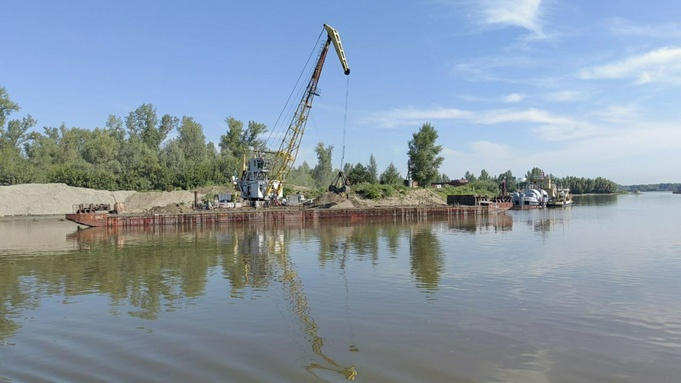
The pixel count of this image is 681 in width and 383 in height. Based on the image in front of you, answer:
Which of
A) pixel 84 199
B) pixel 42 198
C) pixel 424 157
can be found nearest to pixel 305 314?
pixel 42 198

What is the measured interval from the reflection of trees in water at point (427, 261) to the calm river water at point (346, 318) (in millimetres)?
191

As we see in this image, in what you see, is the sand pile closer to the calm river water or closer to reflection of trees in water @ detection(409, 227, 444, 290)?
the calm river water

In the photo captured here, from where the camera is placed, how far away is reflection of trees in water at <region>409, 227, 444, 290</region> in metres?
18.4

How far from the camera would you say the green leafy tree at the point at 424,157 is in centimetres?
11281

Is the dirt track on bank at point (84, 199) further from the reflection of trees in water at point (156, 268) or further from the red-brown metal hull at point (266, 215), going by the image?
the reflection of trees in water at point (156, 268)

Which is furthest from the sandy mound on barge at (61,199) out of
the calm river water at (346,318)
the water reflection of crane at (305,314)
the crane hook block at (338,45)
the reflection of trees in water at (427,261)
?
the calm river water at (346,318)

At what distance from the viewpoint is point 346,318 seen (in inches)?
512

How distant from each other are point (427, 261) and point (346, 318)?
458 inches

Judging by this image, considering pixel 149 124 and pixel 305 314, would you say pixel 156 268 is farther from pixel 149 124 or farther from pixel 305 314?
pixel 149 124

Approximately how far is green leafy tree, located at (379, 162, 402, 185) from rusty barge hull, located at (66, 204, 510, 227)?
3275 centimetres

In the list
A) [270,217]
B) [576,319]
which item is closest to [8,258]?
[576,319]

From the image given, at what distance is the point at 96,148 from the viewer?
113 m

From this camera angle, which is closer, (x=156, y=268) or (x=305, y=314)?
A: (x=305, y=314)

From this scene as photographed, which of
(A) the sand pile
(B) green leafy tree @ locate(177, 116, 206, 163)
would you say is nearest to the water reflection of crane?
(A) the sand pile
